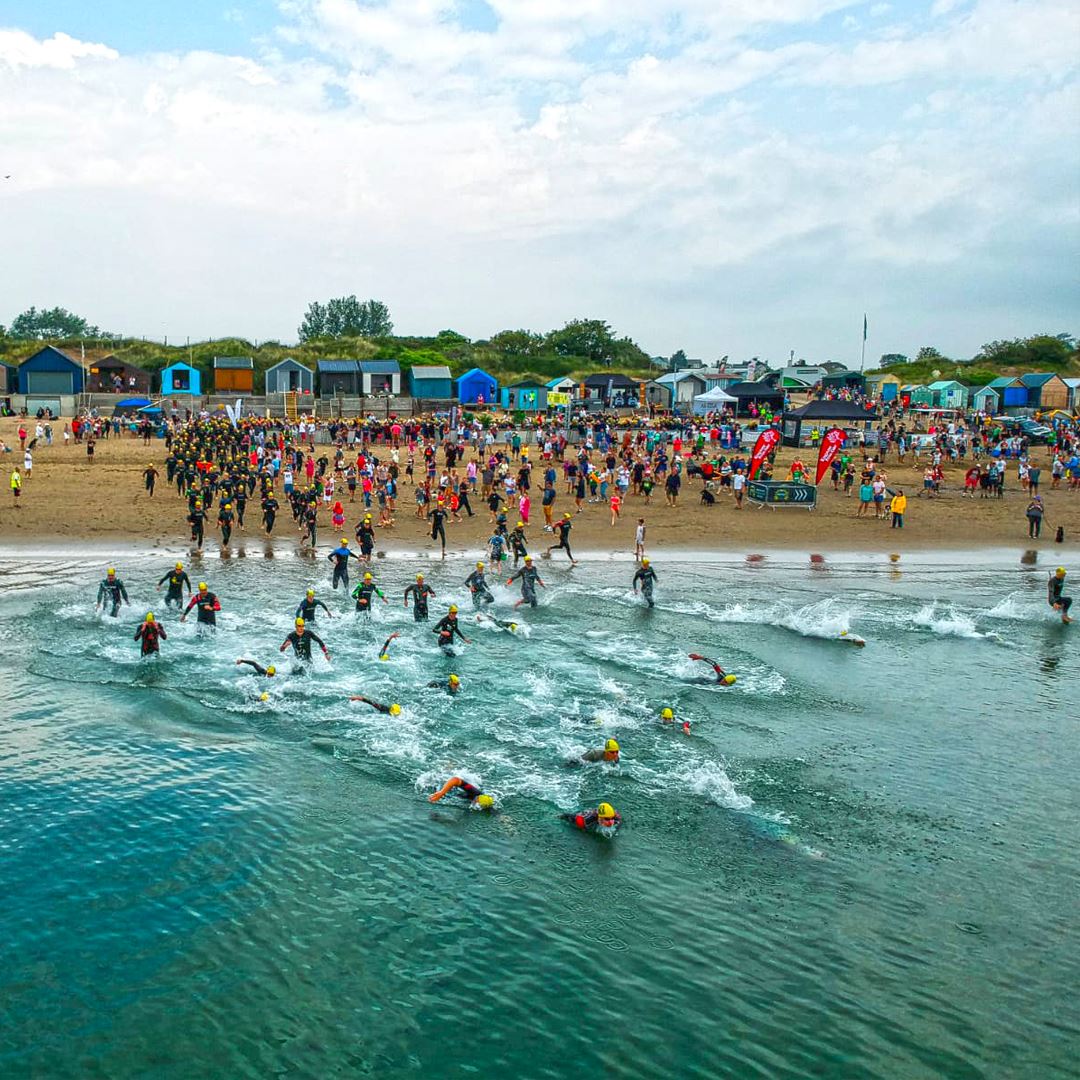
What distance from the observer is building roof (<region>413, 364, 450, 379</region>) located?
241ft

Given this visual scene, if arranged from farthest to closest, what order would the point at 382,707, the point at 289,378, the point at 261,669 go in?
the point at 289,378 → the point at 261,669 → the point at 382,707

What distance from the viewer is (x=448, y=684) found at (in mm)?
20297

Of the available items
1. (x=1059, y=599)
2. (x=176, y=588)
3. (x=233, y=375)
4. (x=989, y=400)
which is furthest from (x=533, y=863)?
(x=989, y=400)

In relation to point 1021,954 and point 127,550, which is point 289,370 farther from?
point 1021,954

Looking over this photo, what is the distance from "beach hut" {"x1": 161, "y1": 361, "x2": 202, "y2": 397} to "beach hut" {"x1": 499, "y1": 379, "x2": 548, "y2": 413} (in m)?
22.0

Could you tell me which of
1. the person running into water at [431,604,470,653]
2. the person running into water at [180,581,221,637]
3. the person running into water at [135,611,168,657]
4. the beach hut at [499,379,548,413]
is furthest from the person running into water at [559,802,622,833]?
the beach hut at [499,379,548,413]

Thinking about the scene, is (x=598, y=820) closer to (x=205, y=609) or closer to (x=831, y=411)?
(x=205, y=609)

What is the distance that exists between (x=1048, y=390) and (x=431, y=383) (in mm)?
46206

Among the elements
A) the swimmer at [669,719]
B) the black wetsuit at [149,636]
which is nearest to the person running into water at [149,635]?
the black wetsuit at [149,636]

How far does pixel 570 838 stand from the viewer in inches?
582

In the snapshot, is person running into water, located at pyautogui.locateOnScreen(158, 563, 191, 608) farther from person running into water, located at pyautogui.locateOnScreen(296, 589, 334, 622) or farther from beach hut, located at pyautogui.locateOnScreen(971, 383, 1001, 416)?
beach hut, located at pyautogui.locateOnScreen(971, 383, 1001, 416)

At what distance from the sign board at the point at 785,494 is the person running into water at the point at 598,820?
2875 centimetres

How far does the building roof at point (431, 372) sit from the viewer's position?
7331cm

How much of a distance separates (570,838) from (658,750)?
345 centimetres
